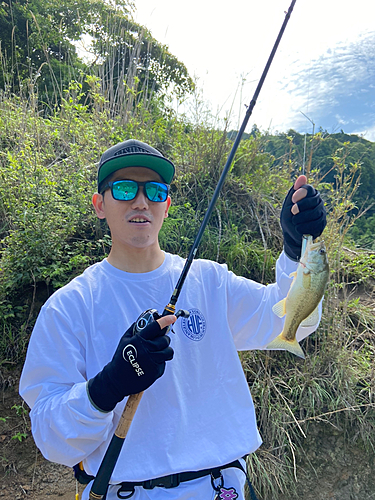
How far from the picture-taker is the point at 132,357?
145cm

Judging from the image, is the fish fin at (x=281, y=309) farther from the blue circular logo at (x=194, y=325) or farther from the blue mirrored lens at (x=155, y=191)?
the blue mirrored lens at (x=155, y=191)

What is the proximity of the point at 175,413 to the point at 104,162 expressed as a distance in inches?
55.8

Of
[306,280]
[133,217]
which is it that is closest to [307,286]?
[306,280]

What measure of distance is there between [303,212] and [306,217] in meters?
0.03

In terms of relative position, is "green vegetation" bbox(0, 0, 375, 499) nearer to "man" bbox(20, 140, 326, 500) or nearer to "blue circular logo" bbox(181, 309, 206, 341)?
"man" bbox(20, 140, 326, 500)

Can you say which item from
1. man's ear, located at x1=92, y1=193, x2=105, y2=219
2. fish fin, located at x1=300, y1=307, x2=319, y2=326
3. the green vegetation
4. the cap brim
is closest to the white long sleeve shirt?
fish fin, located at x1=300, y1=307, x2=319, y2=326

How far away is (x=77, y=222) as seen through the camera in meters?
4.35

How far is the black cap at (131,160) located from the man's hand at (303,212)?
770 millimetres

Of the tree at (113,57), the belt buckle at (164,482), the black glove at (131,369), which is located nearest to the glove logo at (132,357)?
the black glove at (131,369)

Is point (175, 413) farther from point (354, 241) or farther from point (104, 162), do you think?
point (354, 241)

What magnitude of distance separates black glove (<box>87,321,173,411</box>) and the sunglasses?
0.79 meters

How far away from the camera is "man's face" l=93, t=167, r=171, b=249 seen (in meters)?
1.94

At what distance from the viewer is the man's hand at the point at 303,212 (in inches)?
68.4

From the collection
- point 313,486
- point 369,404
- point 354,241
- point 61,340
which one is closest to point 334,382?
point 369,404
